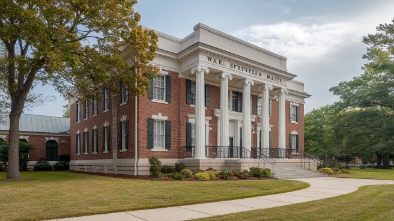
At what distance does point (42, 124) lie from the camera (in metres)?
40.2

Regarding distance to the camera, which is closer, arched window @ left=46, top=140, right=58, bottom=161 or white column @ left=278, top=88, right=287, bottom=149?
white column @ left=278, top=88, right=287, bottom=149

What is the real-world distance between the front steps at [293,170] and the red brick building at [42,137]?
25.2 m

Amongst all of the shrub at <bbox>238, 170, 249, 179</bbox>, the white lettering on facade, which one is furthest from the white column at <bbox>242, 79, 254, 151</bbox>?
the shrub at <bbox>238, 170, 249, 179</bbox>

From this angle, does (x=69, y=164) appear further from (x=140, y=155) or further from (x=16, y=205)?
(x=16, y=205)

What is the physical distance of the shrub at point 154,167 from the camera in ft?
64.1

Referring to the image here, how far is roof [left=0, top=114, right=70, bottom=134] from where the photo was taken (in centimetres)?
3831

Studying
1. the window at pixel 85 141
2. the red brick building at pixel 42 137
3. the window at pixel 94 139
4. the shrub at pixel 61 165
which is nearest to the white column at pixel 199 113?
the window at pixel 94 139

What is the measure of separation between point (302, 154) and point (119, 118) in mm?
15710

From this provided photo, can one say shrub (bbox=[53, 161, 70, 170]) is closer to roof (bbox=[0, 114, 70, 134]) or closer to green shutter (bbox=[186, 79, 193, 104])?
roof (bbox=[0, 114, 70, 134])

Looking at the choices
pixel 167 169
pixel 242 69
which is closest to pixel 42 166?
pixel 167 169

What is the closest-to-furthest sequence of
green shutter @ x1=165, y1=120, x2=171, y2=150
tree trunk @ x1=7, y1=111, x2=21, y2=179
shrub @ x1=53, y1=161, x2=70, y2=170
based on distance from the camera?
tree trunk @ x1=7, y1=111, x2=21, y2=179 → green shutter @ x1=165, y1=120, x2=171, y2=150 → shrub @ x1=53, y1=161, x2=70, y2=170

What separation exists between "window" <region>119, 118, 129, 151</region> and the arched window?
733 inches

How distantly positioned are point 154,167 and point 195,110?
4664 mm

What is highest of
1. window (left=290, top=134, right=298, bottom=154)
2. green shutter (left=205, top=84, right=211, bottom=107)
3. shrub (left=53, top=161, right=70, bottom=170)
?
green shutter (left=205, top=84, right=211, bottom=107)
